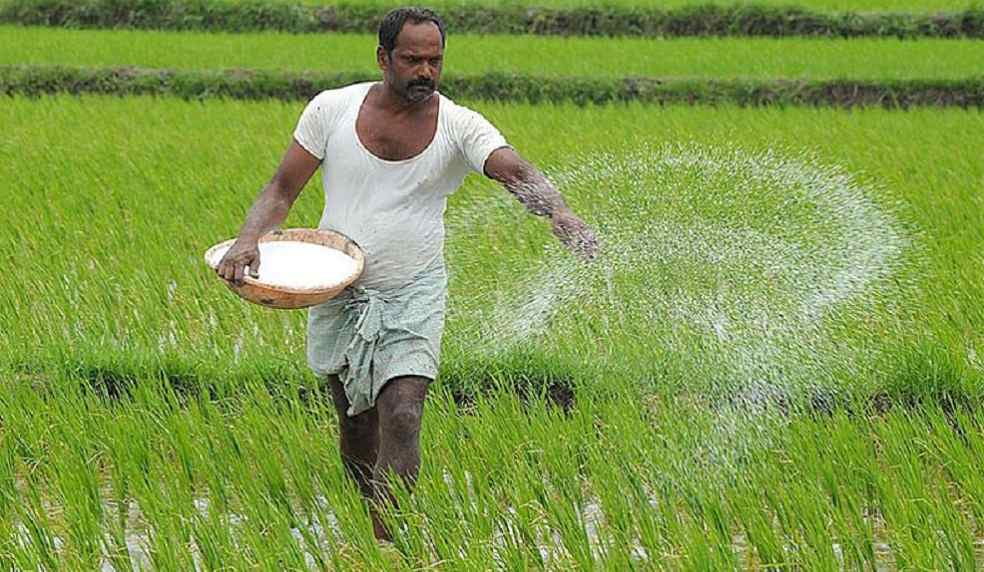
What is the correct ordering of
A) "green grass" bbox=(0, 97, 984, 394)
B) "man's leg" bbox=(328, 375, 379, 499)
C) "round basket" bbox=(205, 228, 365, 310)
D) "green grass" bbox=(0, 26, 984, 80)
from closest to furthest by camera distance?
"round basket" bbox=(205, 228, 365, 310) → "man's leg" bbox=(328, 375, 379, 499) → "green grass" bbox=(0, 97, 984, 394) → "green grass" bbox=(0, 26, 984, 80)

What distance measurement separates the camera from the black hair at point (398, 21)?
3516mm

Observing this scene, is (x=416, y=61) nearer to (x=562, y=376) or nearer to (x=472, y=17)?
(x=562, y=376)

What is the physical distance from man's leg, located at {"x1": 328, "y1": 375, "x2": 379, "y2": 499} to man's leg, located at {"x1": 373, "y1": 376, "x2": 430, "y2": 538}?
0.23 meters

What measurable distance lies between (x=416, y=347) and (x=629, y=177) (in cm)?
417

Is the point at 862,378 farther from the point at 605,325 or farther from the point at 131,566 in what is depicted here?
the point at 131,566

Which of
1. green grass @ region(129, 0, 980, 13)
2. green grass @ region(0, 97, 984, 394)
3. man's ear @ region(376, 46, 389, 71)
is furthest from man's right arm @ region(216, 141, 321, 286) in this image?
green grass @ region(129, 0, 980, 13)

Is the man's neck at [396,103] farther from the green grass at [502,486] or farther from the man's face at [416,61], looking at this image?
the green grass at [502,486]

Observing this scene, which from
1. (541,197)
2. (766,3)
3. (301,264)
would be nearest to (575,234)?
(541,197)

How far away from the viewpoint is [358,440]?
3.89 m

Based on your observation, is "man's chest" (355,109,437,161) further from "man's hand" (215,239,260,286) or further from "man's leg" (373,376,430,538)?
"man's leg" (373,376,430,538)

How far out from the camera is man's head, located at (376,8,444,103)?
11.5ft

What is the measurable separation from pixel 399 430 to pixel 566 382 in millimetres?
1428

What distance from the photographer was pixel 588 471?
4281 mm

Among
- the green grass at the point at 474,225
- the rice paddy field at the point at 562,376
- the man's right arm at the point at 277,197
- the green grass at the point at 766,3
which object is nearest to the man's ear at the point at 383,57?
the man's right arm at the point at 277,197
